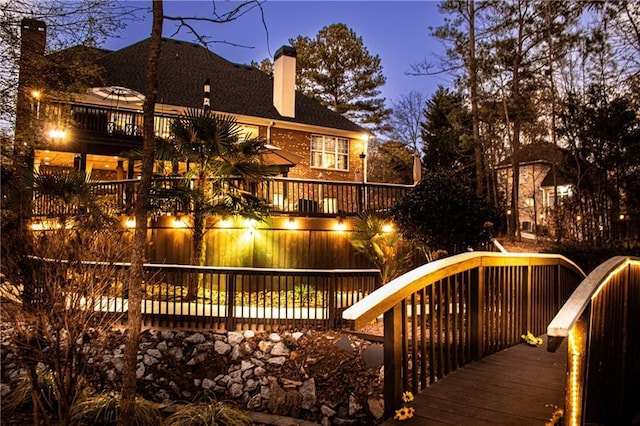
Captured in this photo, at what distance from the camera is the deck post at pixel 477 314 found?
412 cm

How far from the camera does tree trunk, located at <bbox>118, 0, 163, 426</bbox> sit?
4621 millimetres

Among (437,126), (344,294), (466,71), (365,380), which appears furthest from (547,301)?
(437,126)

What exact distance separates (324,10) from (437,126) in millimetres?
12262

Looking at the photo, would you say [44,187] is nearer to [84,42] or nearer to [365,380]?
[84,42]

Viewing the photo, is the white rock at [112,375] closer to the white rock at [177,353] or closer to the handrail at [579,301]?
the white rock at [177,353]

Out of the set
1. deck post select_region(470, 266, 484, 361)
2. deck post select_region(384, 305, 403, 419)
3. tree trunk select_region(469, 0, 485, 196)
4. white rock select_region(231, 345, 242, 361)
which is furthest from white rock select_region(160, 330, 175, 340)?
tree trunk select_region(469, 0, 485, 196)

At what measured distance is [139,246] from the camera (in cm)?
462

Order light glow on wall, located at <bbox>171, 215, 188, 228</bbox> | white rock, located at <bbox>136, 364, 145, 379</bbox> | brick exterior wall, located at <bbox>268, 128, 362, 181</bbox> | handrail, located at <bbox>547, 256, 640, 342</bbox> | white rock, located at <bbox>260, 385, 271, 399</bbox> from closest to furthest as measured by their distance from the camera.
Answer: handrail, located at <bbox>547, 256, 640, 342</bbox> → white rock, located at <bbox>260, 385, 271, 399</bbox> → white rock, located at <bbox>136, 364, 145, 379</bbox> → light glow on wall, located at <bbox>171, 215, 188, 228</bbox> → brick exterior wall, located at <bbox>268, 128, 362, 181</bbox>

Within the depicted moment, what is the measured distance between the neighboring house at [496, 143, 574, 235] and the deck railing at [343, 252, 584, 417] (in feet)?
39.2

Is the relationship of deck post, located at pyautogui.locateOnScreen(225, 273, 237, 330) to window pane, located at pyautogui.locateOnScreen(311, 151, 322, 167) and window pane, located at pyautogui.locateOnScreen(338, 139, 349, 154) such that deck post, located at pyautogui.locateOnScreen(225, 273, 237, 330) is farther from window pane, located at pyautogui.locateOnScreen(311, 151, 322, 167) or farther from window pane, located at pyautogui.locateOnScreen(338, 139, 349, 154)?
window pane, located at pyautogui.locateOnScreen(338, 139, 349, 154)

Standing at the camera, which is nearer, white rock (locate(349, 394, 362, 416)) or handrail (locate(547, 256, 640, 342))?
handrail (locate(547, 256, 640, 342))

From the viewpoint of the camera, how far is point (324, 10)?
30672 millimetres

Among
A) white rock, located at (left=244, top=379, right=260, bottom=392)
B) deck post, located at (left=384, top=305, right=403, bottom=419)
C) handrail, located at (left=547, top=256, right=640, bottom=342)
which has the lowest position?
white rock, located at (left=244, top=379, right=260, bottom=392)

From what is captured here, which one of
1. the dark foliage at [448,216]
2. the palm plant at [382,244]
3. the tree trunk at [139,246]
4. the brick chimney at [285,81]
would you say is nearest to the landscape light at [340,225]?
the palm plant at [382,244]
